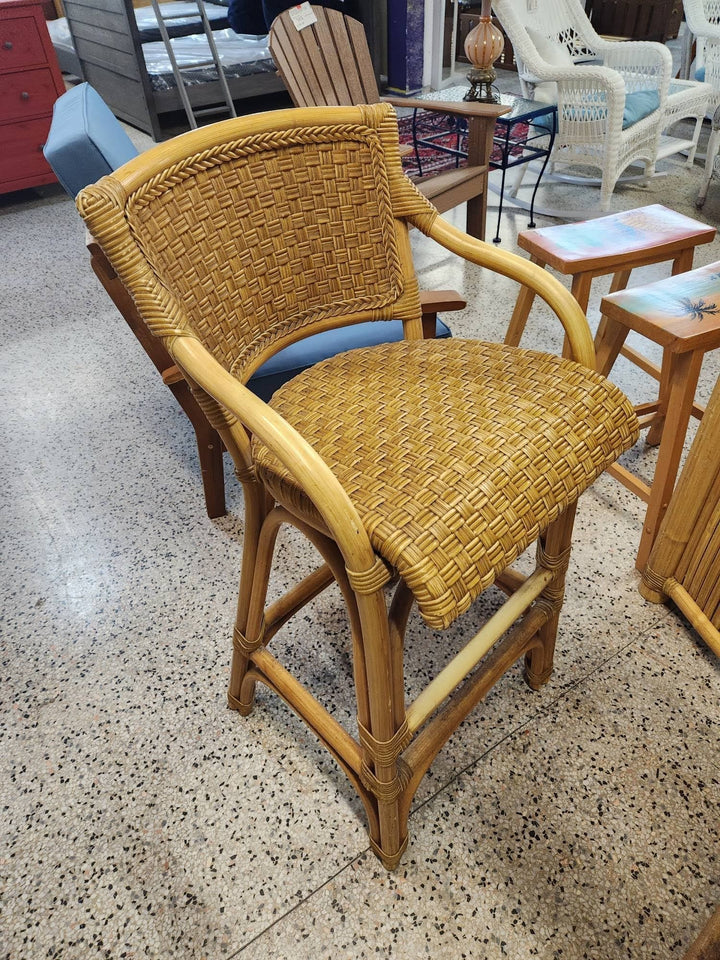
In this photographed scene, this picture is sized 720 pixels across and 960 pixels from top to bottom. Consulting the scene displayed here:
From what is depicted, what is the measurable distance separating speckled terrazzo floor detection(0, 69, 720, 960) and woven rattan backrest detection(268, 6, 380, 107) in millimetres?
1860

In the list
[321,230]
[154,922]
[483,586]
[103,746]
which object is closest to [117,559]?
[103,746]

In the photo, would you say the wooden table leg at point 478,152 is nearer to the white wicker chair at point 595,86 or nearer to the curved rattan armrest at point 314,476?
the white wicker chair at point 595,86

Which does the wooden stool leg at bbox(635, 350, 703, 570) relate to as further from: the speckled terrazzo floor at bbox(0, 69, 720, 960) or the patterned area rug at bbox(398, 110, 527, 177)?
the patterned area rug at bbox(398, 110, 527, 177)

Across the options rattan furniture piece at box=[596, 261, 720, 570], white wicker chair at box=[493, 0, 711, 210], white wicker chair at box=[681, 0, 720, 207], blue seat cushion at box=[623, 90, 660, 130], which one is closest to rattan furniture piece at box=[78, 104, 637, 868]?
rattan furniture piece at box=[596, 261, 720, 570]

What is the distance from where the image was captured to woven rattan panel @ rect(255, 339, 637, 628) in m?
0.80

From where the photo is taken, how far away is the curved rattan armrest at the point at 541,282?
1.09m

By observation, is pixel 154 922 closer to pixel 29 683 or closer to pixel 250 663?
pixel 250 663

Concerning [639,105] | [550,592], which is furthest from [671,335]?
[639,105]

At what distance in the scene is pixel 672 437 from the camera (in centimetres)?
144

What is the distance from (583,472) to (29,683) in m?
1.25

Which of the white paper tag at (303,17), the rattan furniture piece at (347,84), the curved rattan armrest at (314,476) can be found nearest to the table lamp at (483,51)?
the rattan furniture piece at (347,84)

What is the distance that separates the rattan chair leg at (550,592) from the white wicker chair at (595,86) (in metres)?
2.83

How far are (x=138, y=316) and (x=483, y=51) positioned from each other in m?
2.29

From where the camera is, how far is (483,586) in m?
0.82
